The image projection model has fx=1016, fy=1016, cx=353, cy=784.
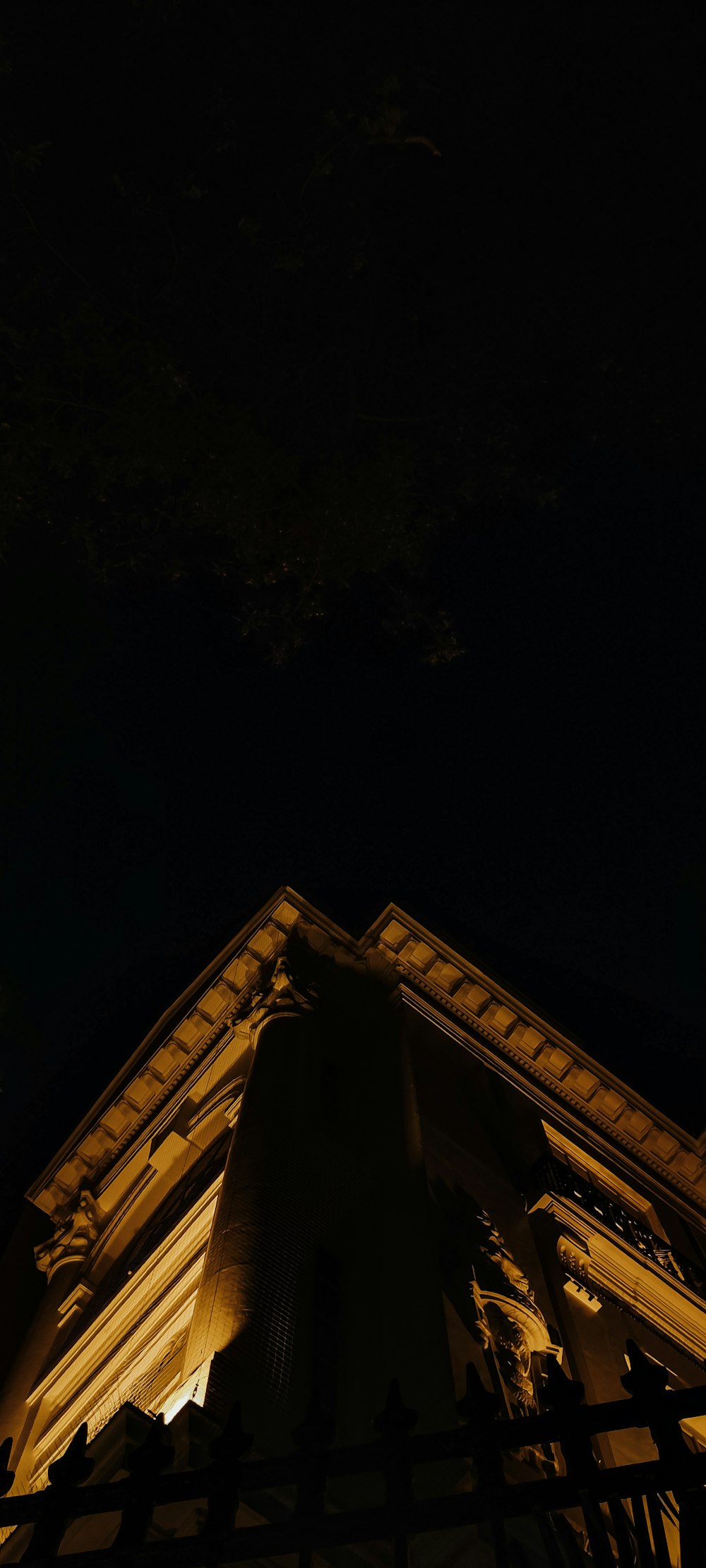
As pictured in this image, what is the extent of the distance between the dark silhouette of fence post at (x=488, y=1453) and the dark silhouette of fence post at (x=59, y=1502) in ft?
4.74

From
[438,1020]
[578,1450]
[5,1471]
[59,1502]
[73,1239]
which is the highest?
[578,1450]

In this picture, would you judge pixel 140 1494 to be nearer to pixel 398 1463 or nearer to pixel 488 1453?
pixel 398 1463

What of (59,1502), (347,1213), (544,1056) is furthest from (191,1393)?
(544,1056)

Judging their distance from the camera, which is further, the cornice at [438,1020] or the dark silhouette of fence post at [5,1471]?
the cornice at [438,1020]

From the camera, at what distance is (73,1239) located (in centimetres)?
1952

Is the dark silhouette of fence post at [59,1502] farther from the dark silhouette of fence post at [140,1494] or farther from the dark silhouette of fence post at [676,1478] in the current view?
the dark silhouette of fence post at [676,1478]

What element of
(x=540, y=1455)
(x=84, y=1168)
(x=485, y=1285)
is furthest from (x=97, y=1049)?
(x=540, y=1455)

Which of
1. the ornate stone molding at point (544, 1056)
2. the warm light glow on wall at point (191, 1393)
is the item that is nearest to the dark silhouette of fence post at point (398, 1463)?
the warm light glow on wall at point (191, 1393)

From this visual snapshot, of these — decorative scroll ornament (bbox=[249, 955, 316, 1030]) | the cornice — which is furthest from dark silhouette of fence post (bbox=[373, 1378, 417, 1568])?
the cornice

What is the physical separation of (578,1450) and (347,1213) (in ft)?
27.5

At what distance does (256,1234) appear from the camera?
10.4m

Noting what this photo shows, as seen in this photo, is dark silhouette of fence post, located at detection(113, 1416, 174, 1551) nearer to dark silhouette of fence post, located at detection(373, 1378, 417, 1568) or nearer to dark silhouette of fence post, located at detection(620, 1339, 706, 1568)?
dark silhouette of fence post, located at detection(373, 1378, 417, 1568)

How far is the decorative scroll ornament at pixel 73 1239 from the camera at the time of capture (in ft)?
63.2

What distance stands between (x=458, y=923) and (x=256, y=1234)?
16.4 metres
